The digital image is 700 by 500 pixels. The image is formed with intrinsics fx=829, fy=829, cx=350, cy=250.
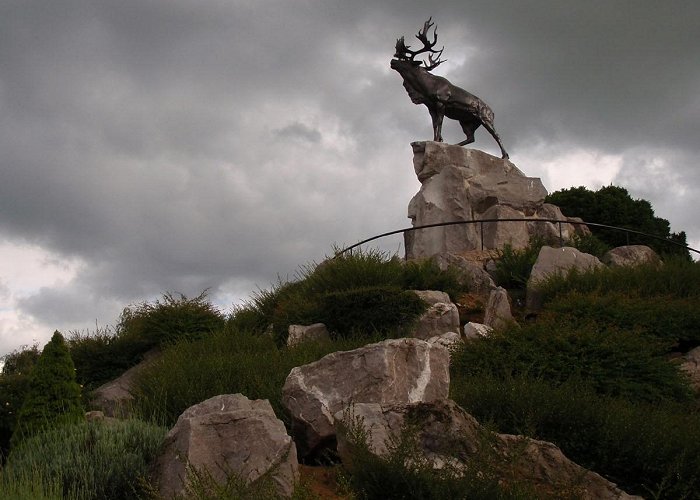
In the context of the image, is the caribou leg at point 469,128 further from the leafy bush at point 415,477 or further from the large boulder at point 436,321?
the leafy bush at point 415,477

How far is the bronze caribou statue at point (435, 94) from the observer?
19.8 m

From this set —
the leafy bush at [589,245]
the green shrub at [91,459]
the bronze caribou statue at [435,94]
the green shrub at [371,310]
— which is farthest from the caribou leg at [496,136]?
the green shrub at [91,459]

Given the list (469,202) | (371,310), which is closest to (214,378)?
(371,310)

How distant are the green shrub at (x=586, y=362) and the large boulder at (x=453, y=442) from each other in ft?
10.2

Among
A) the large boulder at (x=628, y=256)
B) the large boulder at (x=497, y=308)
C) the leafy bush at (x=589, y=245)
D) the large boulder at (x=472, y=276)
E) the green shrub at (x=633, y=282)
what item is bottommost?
the large boulder at (x=497, y=308)

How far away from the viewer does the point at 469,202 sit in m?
18.9

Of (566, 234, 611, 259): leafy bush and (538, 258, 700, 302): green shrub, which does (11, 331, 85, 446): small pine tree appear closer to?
(538, 258, 700, 302): green shrub

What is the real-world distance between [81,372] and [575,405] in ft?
32.5

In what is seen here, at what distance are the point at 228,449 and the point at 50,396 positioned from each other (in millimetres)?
3553

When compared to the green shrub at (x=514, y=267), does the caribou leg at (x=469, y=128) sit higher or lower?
higher

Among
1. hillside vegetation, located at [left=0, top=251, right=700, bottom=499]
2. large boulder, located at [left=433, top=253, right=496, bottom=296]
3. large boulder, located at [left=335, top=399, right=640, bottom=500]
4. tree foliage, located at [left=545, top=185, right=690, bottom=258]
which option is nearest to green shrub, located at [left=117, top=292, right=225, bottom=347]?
hillside vegetation, located at [left=0, top=251, right=700, bottom=499]

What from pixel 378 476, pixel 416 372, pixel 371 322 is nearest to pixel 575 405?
pixel 416 372

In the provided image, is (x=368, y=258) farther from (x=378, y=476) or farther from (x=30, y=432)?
(x=378, y=476)

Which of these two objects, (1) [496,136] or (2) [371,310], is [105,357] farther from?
(1) [496,136]
